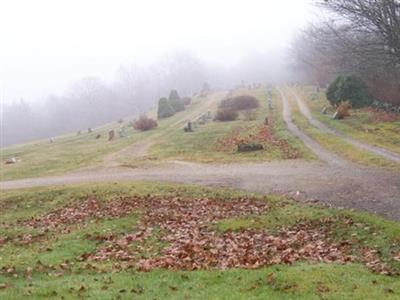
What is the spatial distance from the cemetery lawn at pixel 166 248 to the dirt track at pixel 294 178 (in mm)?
1518

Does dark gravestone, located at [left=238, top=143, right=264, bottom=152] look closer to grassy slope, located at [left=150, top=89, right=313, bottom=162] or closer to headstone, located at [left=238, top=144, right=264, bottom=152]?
headstone, located at [left=238, top=144, right=264, bottom=152]

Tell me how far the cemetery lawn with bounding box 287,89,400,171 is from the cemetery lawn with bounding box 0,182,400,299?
7816mm

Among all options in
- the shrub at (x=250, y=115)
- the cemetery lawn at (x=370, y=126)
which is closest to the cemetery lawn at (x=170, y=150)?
the shrub at (x=250, y=115)

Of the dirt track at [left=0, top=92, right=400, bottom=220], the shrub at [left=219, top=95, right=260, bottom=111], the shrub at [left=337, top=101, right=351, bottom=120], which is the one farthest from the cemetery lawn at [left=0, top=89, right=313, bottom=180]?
the shrub at [left=219, top=95, right=260, bottom=111]

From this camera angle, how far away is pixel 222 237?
17.5 m

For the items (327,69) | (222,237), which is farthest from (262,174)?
(327,69)

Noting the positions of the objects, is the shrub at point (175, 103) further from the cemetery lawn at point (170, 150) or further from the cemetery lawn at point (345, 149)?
the cemetery lawn at point (345, 149)

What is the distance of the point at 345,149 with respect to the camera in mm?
31875

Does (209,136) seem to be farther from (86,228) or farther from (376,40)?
(86,228)

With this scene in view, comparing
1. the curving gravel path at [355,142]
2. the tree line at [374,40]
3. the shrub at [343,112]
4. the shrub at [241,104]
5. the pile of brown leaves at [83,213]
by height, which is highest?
the tree line at [374,40]

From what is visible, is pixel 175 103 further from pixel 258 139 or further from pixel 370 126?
pixel 370 126

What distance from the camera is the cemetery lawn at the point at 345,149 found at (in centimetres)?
2662

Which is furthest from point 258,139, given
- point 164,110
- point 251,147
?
point 164,110

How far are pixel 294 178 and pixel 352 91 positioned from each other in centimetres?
3012
